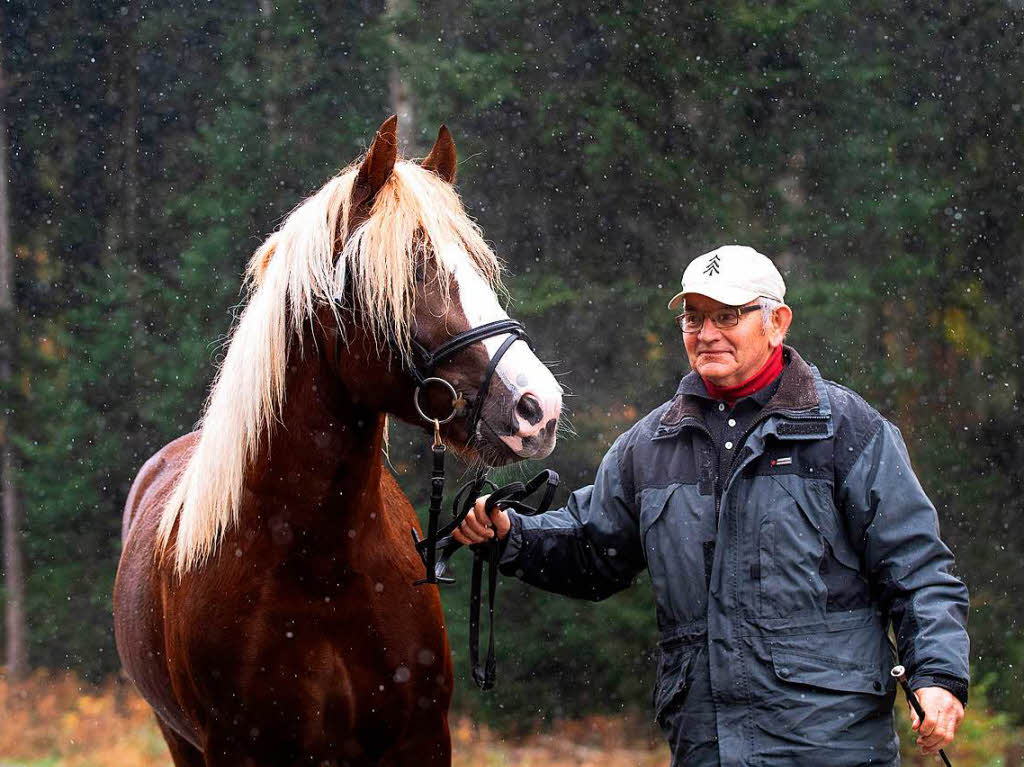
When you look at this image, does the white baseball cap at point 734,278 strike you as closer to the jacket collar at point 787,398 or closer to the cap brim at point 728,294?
the cap brim at point 728,294

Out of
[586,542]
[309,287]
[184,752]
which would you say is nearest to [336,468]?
[309,287]

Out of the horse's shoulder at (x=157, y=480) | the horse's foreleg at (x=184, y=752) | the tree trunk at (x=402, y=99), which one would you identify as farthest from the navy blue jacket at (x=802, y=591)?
the tree trunk at (x=402, y=99)

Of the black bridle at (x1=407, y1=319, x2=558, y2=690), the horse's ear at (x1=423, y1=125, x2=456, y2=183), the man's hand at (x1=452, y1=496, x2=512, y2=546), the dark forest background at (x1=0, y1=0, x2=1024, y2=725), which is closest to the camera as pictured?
the black bridle at (x1=407, y1=319, x2=558, y2=690)

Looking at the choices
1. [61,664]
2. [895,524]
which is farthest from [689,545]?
[61,664]

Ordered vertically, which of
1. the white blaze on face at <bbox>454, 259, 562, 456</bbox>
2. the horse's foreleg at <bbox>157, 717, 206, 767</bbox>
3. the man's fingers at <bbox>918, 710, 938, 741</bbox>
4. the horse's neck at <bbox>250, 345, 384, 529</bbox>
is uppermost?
Answer: the white blaze on face at <bbox>454, 259, 562, 456</bbox>

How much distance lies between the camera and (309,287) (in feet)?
8.45

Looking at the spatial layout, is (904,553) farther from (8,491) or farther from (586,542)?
(8,491)

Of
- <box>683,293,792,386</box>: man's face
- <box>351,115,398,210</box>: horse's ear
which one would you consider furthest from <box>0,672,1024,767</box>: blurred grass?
<box>351,115,398,210</box>: horse's ear

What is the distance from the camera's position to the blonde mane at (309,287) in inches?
98.4

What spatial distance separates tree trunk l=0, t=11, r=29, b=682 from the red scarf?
9132 mm

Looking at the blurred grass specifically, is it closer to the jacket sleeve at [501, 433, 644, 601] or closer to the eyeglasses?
the jacket sleeve at [501, 433, 644, 601]

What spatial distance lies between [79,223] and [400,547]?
8686 mm

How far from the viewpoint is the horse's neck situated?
105 inches

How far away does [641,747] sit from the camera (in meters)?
7.27
